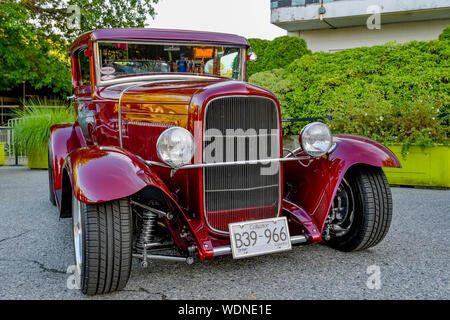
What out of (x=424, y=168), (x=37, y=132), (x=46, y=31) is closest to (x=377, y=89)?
(x=424, y=168)

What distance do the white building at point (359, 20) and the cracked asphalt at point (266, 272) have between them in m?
10.2

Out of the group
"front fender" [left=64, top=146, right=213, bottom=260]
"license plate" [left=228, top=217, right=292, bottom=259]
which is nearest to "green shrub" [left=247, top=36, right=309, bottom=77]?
"license plate" [left=228, top=217, right=292, bottom=259]

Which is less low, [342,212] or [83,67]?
[83,67]

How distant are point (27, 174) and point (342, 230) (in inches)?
256

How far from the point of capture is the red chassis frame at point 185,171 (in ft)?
8.25

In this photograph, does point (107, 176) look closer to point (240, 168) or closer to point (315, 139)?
point (240, 168)

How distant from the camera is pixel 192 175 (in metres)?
2.83

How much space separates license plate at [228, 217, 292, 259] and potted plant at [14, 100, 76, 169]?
650cm

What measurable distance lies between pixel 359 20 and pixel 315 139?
38.8 feet

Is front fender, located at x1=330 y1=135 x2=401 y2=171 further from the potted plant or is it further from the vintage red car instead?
the potted plant

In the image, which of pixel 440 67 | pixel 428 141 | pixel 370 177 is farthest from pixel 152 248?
pixel 440 67

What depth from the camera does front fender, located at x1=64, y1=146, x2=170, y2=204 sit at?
2.42m
